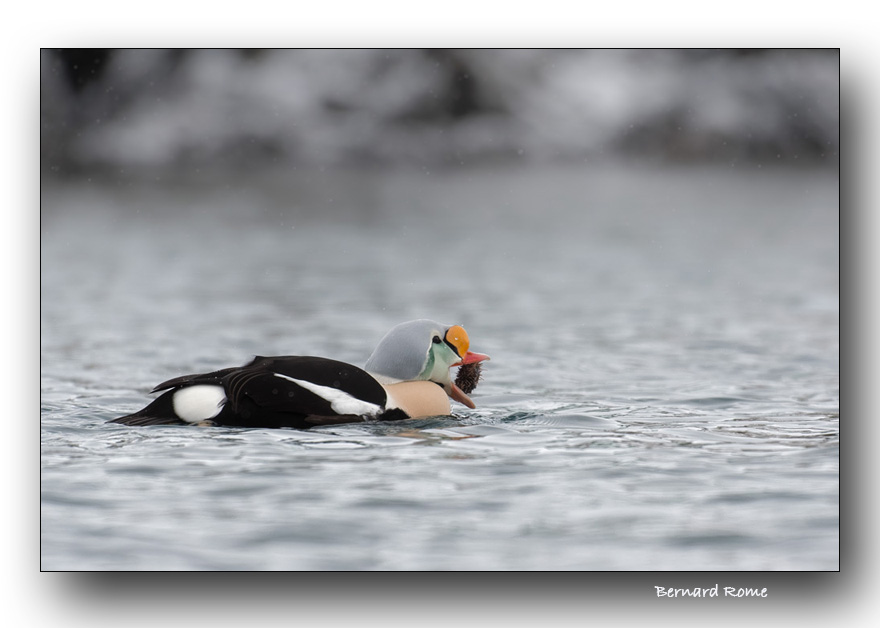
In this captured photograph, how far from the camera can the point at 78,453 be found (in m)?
5.90

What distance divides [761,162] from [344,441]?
44.3ft

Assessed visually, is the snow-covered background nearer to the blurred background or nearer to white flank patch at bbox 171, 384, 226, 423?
the blurred background

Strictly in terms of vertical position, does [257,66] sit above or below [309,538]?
above

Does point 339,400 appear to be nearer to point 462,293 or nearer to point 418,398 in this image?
point 418,398

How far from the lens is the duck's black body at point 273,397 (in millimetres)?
6219

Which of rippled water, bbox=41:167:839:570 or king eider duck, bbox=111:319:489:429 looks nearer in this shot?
rippled water, bbox=41:167:839:570

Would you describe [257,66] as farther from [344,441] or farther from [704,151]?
[704,151]

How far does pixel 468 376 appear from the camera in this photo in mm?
7059

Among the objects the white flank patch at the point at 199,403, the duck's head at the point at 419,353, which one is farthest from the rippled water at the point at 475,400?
the duck's head at the point at 419,353

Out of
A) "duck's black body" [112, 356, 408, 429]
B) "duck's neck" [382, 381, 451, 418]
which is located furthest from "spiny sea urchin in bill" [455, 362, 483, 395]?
"duck's black body" [112, 356, 408, 429]

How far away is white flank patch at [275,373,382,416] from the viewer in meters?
6.30

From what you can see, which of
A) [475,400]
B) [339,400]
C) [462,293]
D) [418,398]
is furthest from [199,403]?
[462,293]

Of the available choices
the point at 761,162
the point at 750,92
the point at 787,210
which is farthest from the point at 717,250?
the point at 761,162

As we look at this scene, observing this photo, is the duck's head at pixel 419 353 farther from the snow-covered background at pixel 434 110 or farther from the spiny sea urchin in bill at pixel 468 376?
the snow-covered background at pixel 434 110
